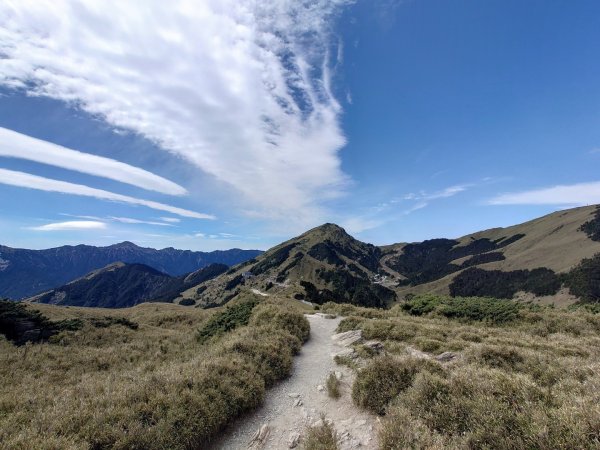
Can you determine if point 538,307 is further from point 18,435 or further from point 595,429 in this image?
point 18,435

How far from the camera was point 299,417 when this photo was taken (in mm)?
10508

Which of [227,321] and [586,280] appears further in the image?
[586,280]

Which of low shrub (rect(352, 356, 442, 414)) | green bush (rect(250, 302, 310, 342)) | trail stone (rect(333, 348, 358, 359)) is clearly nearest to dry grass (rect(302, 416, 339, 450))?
low shrub (rect(352, 356, 442, 414))

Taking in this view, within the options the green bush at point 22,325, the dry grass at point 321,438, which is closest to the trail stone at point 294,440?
the dry grass at point 321,438

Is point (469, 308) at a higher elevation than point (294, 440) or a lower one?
higher

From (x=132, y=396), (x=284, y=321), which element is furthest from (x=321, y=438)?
(x=284, y=321)

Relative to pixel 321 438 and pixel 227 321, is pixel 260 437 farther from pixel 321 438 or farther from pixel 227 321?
pixel 227 321

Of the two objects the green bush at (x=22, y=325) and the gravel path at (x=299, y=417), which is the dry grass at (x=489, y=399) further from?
the green bush at (x=22, y=325)

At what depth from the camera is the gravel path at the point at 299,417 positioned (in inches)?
352

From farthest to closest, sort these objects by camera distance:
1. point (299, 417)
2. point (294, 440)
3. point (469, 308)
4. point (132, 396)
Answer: point (469, 308) → point (299, 417) → point (132, 396) → point (294, 440)

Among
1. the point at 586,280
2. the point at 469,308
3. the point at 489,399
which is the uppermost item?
the point at 489,399

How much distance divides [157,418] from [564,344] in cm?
1913

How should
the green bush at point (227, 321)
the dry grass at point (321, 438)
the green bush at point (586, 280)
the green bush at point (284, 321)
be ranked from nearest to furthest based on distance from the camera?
the dry grass at point (321, 438) → the green bush at point (284, 321) → the green bush at point (227, 321) → the green bush at point (586, 280)

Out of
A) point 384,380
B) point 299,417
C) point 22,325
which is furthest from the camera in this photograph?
point 22,325
